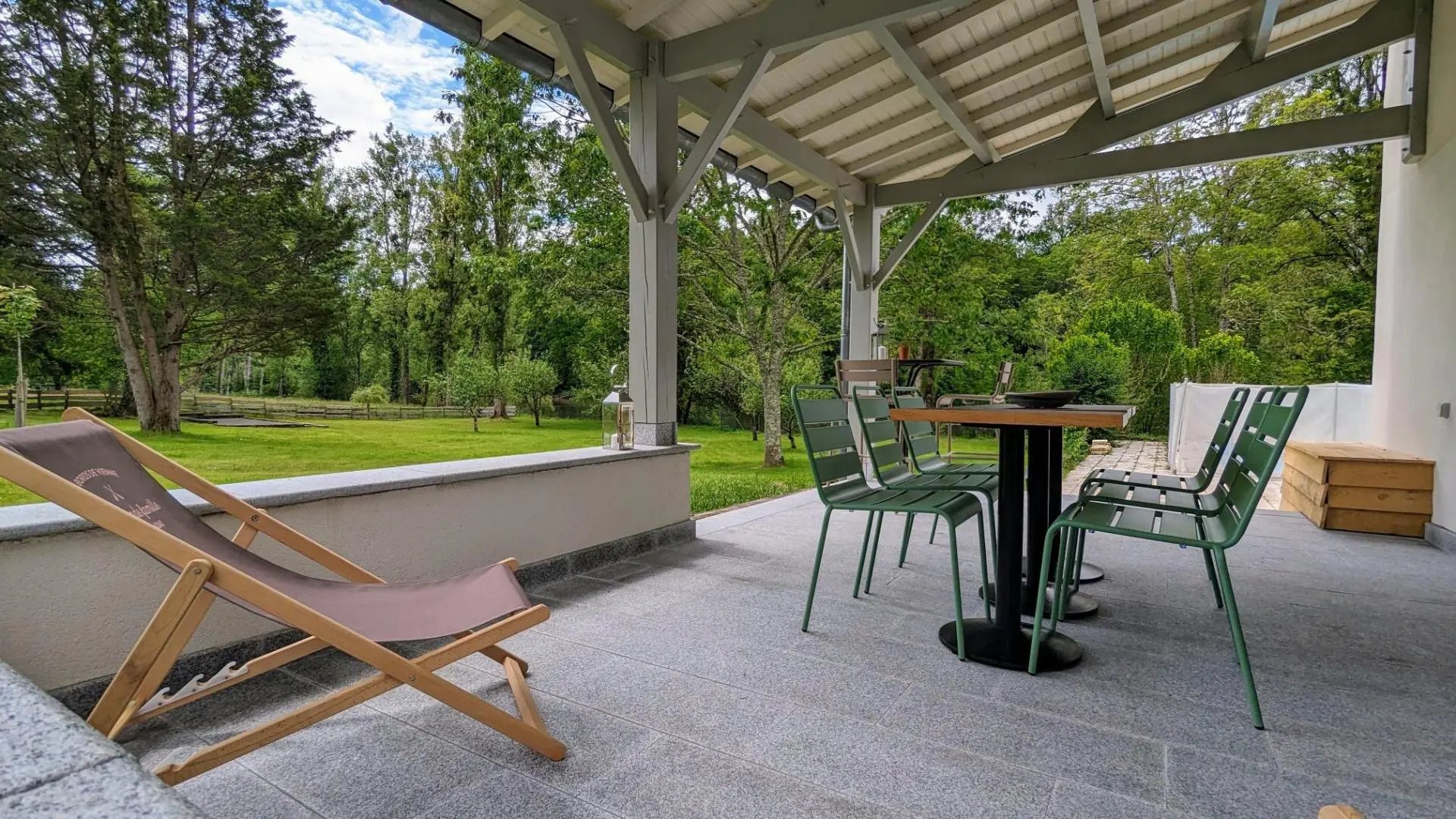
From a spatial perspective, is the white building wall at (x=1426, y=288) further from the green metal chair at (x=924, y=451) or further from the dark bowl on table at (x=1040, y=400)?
the dark bowl on table at (x=1040, y=400)

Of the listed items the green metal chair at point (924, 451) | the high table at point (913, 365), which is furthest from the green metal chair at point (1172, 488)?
the high table at point (913, 365)

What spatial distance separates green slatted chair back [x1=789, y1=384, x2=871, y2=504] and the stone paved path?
3.84m

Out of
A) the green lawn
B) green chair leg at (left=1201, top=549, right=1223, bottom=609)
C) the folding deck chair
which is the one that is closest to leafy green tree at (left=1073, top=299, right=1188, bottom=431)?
the green lawn

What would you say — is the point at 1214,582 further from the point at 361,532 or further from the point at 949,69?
the point at 949,69

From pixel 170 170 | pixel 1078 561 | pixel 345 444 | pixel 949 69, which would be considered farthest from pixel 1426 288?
pixel 170 170

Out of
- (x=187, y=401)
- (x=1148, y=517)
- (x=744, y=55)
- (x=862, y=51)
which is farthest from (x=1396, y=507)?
(x=187, y=401)

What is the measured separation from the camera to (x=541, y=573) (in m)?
2.89

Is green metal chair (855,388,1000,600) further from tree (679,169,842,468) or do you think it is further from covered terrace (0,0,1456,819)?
tree (679,169,842,468)

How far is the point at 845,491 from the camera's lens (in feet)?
8.06

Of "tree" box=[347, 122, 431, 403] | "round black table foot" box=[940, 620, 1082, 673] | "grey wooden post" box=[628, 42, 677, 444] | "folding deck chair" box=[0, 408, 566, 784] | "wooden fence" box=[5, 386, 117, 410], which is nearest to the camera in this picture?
"folding deck chair" box=[0, 408, 566, 784]

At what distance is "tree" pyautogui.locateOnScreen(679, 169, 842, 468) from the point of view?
794cm

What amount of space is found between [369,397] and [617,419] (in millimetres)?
1401

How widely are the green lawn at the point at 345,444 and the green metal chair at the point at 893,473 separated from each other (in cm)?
136

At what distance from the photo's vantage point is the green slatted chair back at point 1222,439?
2582mm
